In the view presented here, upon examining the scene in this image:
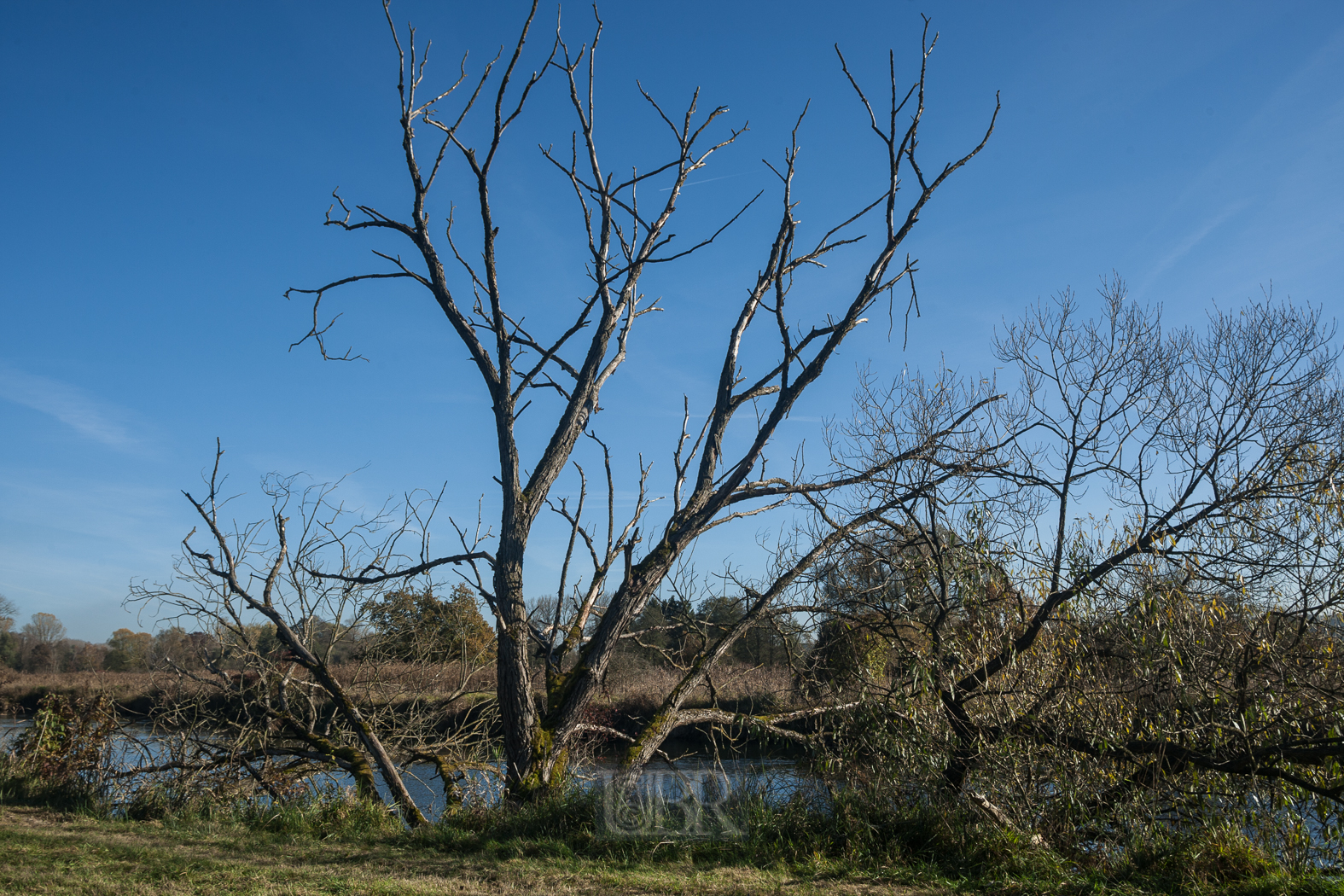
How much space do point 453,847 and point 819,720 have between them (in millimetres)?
3058

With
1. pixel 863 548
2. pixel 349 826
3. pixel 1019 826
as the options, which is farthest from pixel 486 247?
pixel 1019 826

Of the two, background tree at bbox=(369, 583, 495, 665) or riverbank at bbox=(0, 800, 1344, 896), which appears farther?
background tree at bbox=(369, 583, 495, 665)

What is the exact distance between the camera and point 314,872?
16.0 ft

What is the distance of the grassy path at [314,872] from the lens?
4457 millimetres

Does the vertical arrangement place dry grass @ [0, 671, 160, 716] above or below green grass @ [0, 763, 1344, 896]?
above

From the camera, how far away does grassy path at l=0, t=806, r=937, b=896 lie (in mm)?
4457

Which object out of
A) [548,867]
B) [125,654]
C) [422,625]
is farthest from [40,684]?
[548,867]

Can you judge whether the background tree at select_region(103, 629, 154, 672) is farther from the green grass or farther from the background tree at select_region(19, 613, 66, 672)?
the green grass

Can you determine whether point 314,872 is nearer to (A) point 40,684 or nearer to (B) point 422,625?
(B) point 422,625

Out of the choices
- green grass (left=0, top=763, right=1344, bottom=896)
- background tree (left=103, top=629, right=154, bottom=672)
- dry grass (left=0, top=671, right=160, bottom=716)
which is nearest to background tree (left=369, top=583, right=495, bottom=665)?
green grass (left=0, top=763, right=1344, bottom=896)

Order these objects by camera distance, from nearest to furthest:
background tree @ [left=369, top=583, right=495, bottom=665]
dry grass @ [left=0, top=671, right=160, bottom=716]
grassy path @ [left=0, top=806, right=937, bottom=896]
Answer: grassy path @ [left=0, top=806, right=937, bottom=896] < background tree @ [left=369, top=583, right=495, bottom=665] < dry grass @ [left=0, top=671, right=160, bottom=716]

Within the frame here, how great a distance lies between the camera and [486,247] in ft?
27.0

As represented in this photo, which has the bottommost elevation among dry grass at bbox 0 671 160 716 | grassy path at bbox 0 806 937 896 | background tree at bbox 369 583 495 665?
grassy path at bbox 0 806 937 896

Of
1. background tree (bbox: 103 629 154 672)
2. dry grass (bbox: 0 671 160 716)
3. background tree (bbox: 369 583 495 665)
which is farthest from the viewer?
background tree (bbox: 103 629 154 672)
